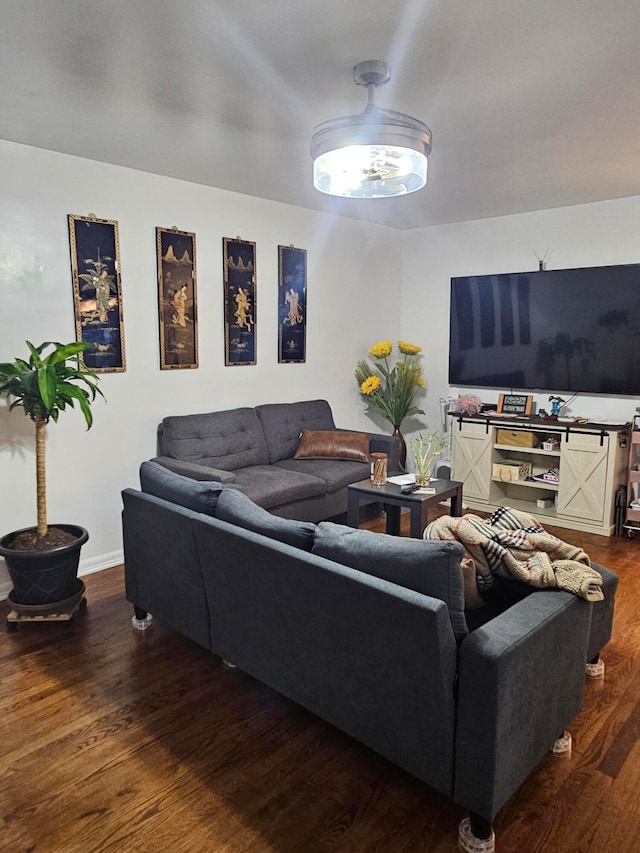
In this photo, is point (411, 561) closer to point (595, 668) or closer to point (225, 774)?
point (225, 774)

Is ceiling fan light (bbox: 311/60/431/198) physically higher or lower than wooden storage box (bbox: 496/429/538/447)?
higher

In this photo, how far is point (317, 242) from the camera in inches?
201

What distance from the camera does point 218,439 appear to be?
13.9 feet

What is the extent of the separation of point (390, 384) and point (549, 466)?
156 cm

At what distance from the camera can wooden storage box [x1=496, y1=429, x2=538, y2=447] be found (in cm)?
485

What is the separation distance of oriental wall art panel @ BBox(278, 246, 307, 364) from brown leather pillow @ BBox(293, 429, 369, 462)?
0.73 meters

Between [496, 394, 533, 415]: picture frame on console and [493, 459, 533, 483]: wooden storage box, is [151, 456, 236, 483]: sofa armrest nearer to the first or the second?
[493, 459, 533, 483]: wooden storage box

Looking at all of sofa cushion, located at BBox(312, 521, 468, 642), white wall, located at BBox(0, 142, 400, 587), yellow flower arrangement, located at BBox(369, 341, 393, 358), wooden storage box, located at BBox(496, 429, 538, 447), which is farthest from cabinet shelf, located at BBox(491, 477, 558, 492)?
sofa cushion, located at BBox(312, 521, 468, 642)

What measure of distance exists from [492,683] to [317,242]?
421cm

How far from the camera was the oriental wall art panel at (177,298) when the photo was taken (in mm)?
4000

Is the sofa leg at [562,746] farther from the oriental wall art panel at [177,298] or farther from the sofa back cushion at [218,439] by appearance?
the oriental wall art panel at [177,298]

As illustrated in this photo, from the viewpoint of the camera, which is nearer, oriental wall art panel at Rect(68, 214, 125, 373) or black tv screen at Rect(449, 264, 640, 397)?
oriental wall art panel at Rect(68, 214, 125, 373)

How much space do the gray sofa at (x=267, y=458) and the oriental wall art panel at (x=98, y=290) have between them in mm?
615

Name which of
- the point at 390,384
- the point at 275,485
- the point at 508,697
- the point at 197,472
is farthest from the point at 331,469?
the point at 508,697
